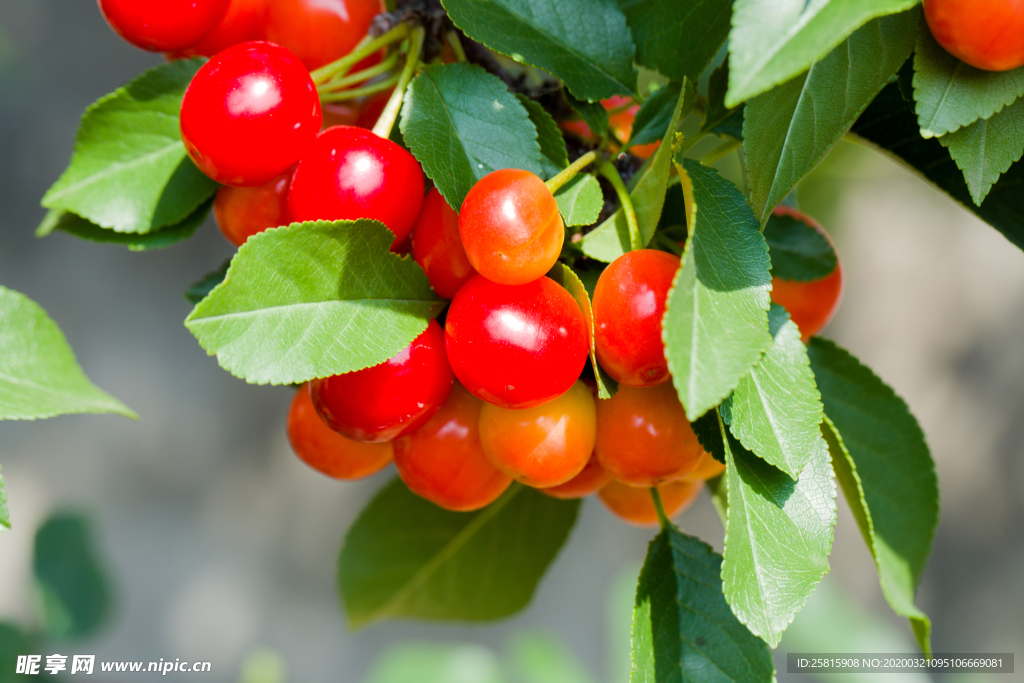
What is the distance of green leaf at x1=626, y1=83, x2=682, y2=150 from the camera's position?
0.97ft

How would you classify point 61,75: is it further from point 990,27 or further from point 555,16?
point 990,27

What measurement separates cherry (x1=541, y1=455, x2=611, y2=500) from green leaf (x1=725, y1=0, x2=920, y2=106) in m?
0.18

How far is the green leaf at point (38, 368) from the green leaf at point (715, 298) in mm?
203

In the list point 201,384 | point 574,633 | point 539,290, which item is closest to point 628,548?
point 574,633

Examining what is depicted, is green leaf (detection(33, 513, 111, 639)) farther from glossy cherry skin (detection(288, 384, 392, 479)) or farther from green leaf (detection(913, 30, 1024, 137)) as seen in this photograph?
green leaf (detection(913, 30, 1024, 137))

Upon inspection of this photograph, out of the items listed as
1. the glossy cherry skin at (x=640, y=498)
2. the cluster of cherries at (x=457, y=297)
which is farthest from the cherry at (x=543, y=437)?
the glossy cherry skin at (x=640, y=498)

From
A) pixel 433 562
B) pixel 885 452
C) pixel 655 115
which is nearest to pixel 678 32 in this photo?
pixel 655 115

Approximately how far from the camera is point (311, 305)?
223 mm

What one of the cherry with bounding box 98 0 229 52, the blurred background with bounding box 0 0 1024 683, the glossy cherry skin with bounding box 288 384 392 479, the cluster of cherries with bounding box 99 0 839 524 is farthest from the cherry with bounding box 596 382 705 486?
the blurred background with bounding box 0 0 1024 683

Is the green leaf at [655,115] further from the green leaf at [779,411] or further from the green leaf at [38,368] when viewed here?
the green leaf at [38,368]

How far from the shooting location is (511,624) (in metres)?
0.92

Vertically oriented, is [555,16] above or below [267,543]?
above

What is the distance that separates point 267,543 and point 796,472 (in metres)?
0.73

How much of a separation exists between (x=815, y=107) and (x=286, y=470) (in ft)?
2.44
